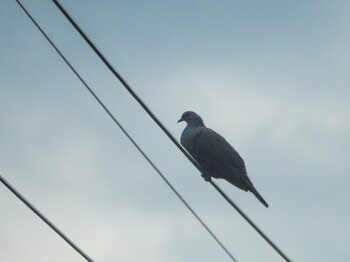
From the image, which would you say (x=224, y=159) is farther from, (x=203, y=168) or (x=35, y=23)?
(x=35, y=23)

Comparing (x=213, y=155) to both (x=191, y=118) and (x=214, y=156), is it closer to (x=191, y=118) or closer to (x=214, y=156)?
(x=214, y=156)

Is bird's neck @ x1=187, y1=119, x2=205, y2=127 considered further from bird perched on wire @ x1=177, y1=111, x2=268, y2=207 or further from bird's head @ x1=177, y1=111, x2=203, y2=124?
bird perched on wire @ x1=177, y1=111, x2=268, y2=207

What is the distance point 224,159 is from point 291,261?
2.53 metres

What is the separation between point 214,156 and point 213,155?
0.05 ft

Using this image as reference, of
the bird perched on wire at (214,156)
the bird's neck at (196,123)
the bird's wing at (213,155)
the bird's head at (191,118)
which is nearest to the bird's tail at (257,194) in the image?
the bird perched on wire at (214,156)

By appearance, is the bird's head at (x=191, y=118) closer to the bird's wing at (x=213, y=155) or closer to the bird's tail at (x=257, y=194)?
the bird's wing at (x=213, y=155)

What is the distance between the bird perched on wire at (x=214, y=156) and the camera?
234 inches

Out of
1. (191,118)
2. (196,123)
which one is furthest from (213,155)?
(191,118)

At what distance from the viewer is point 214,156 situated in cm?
600

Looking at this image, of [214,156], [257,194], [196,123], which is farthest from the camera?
[196,123]

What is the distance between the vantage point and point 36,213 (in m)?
3.31

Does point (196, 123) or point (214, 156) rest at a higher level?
point (196, 123)

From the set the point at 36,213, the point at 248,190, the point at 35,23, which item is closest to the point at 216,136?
the point at 248,190

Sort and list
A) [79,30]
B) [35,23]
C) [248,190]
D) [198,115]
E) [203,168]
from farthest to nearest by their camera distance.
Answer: [198,115], [203,168], [248,190], [35,23], [79,30]
